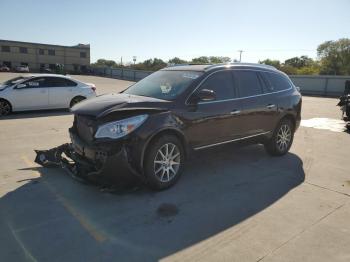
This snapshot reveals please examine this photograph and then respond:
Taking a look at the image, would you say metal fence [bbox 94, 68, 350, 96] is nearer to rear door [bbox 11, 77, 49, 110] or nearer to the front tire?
rear door [bbox 11, 77, 49, 110]

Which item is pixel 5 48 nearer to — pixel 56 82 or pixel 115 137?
pixel 56 82

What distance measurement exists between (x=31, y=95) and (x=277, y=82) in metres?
8.75

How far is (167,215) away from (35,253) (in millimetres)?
1574

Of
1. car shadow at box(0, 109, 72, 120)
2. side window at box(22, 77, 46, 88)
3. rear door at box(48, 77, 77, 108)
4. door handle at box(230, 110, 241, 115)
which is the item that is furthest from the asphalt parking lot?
rear door at box(48, 77, 77, 108)

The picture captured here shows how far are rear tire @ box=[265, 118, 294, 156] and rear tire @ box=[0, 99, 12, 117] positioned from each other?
8931 millimetres

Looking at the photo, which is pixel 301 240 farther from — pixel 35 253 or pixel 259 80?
pixel 259 80

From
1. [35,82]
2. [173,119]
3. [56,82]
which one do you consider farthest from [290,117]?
[35,82]

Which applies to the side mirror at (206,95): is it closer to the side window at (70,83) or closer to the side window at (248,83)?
the side window at (248,83)

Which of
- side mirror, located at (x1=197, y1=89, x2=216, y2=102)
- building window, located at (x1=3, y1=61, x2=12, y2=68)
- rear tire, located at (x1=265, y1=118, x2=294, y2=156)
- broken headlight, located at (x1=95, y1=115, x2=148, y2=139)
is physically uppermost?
building window, located at (x1=3, y1=61, x2=12, y2=68)

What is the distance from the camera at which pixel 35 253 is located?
3.33 m

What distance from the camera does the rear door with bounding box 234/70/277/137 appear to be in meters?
6.18

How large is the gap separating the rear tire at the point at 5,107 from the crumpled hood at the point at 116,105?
7791 millimetres

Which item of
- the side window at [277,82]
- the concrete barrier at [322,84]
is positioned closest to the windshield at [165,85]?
the side window at [277,82]

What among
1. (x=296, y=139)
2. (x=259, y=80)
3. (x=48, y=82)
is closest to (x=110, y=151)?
(x=259, y=80)
